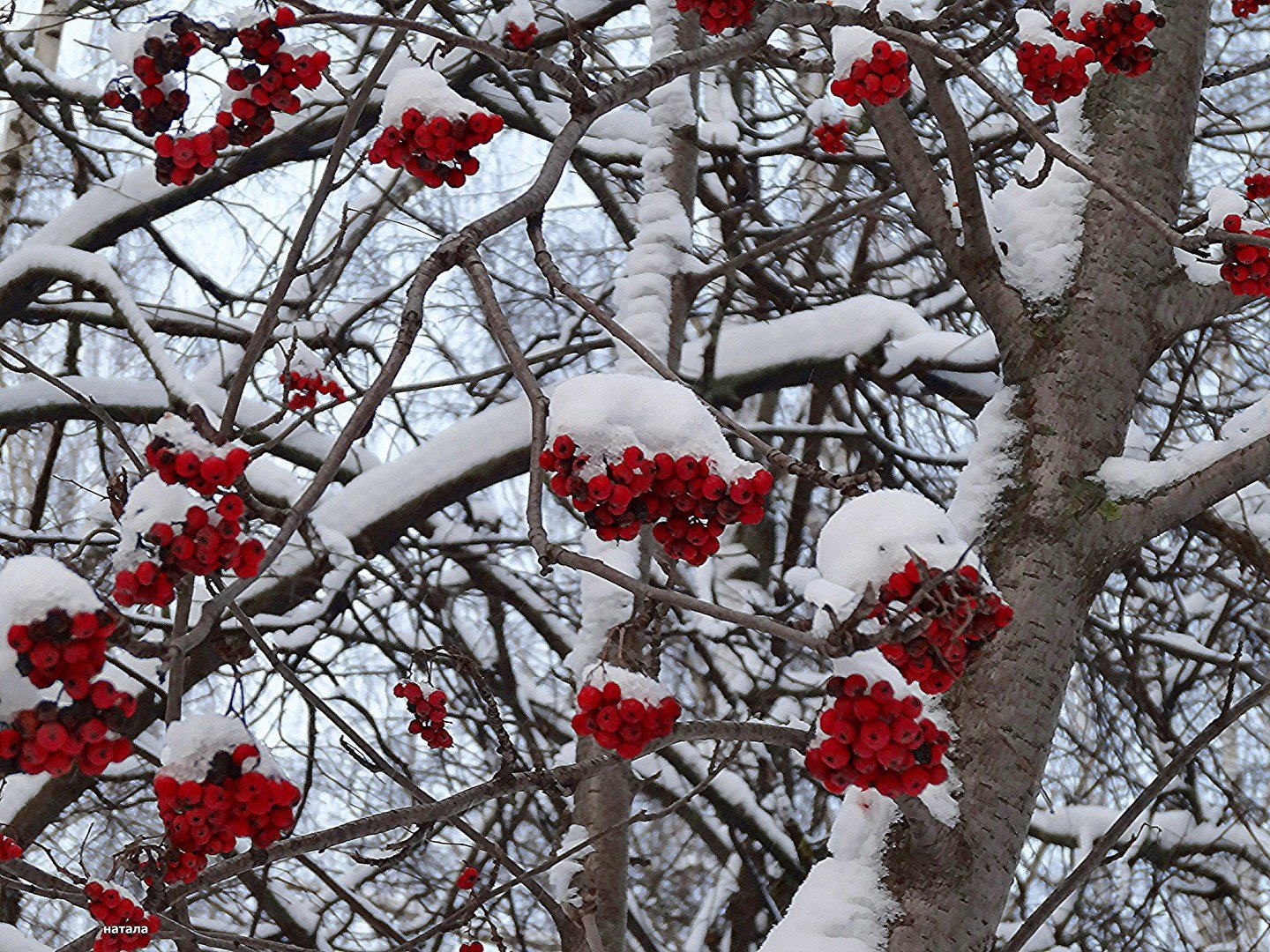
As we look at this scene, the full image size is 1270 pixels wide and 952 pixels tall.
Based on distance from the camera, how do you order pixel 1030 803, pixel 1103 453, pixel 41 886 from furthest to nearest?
pixel 1103 453
pixel 1030 803
pixel 41 886

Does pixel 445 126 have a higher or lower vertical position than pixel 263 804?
higher

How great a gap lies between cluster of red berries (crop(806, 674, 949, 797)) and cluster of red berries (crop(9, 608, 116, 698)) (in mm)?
784

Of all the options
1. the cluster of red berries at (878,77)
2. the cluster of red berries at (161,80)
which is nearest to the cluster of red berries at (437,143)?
the cluster of red berries at (161,80)

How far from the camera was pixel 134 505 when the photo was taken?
4.79ft

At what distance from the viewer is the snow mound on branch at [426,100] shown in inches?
71.8

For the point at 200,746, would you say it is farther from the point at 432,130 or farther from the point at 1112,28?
the point at 1112,28

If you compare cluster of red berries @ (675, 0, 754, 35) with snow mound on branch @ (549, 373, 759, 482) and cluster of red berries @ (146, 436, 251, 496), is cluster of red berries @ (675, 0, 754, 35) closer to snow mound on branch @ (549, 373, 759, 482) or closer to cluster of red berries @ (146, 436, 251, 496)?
snow mound on branch @ (549, 373, 759, 482)

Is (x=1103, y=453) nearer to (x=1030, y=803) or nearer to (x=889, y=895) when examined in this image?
(x=1030, y=803)

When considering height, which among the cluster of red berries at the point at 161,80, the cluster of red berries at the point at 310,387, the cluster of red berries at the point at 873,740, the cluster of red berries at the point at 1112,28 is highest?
the cluster of red berries at the point at 310,387

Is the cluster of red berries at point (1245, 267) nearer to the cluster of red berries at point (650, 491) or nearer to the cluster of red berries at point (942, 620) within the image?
the cluster of red berries at point (942, 620)

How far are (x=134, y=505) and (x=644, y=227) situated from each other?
2.40 m

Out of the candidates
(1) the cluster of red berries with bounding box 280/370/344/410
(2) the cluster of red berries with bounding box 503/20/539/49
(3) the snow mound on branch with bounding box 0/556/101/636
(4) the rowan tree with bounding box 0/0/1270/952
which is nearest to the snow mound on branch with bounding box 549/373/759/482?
(4) the rowan tree with bounding box 0/0/1270/952

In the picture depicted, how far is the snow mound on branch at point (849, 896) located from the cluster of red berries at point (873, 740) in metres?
0.73

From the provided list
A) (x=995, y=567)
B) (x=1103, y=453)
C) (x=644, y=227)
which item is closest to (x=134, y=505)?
(x=995, y=567)
